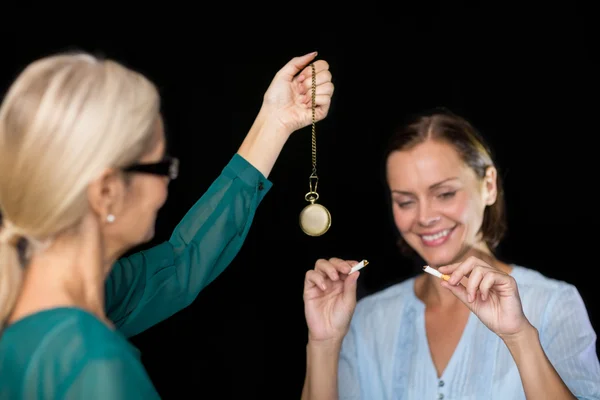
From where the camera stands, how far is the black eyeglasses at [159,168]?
153 centimetres

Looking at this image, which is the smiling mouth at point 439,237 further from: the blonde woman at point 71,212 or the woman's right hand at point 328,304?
the blonde woman at point 71,212

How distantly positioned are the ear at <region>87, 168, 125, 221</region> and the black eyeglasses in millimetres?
33

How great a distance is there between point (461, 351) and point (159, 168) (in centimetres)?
139

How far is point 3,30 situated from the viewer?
8.72ft

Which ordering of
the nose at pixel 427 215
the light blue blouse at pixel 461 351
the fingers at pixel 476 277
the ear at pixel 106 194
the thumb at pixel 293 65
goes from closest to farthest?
the ear at pixel 106 194 < the fingers at pixel 476 277 < the thumb at pixel 293 65 < the light blue blouse at pixel 461 351 < the nose at pixel 427 215

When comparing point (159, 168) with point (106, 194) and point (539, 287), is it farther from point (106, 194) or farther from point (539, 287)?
point (539, 287)

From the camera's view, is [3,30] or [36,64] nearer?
[36,64]

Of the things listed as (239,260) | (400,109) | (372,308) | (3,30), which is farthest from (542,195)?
(3,30)

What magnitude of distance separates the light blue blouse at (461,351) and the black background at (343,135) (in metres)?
0.52

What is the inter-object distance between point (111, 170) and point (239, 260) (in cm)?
172

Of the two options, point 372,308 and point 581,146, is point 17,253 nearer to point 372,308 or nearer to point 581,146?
point 372,308

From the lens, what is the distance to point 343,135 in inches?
126

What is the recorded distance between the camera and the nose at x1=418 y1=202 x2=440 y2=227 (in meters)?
2.61

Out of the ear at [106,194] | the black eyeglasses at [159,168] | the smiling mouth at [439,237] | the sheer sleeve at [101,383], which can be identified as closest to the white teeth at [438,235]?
the smiling mouth at [439,237]
